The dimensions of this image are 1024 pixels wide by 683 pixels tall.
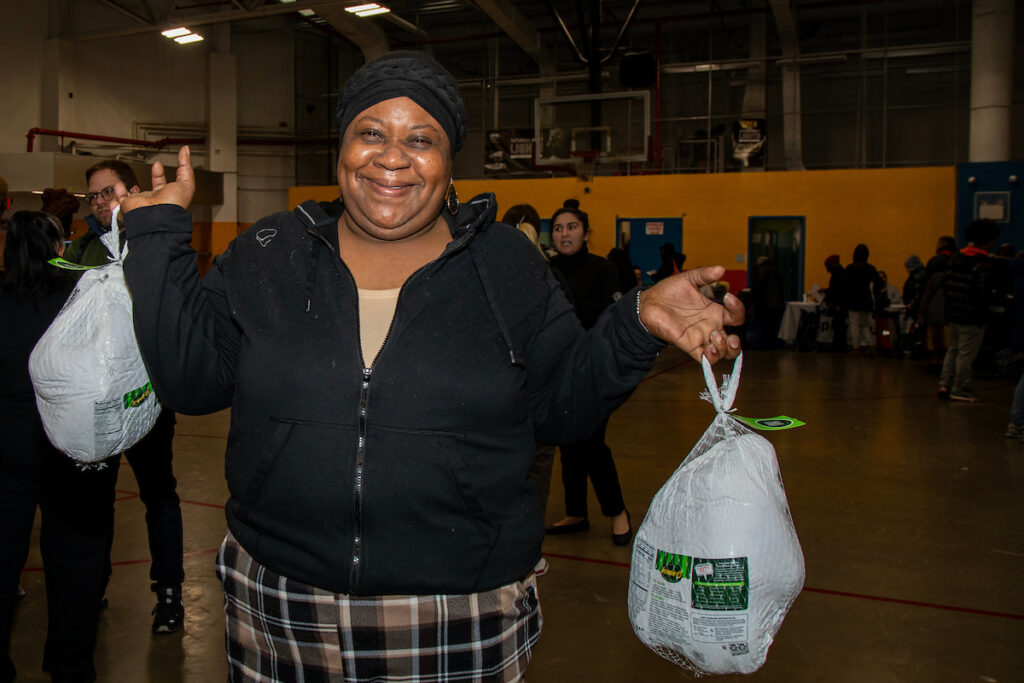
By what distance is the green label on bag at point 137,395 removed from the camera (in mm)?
1588

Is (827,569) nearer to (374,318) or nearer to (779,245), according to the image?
(374,318)

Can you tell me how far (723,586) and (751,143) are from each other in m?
15.5

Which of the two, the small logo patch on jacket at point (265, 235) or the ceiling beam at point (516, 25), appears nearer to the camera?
the small logo patch on jacket at point (265, 235)

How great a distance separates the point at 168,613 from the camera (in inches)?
122

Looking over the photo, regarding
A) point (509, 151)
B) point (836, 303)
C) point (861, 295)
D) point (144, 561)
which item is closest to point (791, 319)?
point (836, 303)

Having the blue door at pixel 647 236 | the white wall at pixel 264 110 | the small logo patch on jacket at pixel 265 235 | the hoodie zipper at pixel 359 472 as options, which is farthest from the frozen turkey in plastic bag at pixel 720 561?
the white wall at pixel 264 110

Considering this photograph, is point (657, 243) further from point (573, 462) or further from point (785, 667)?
point (785, 667)

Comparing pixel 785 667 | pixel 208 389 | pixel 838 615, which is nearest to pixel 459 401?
pixel 208 389

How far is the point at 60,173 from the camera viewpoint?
46.1 ft

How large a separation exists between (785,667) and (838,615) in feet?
1.76

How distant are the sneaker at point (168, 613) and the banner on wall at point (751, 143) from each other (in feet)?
47.9

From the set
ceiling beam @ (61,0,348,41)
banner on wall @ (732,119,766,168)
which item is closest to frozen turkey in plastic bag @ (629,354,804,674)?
ceiling beam @ (61,0,348,41)

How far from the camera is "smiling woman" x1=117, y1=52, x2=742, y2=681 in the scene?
4.35 feet

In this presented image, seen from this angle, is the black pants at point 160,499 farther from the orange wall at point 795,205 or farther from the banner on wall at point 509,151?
the banner on wall at point 509,151
